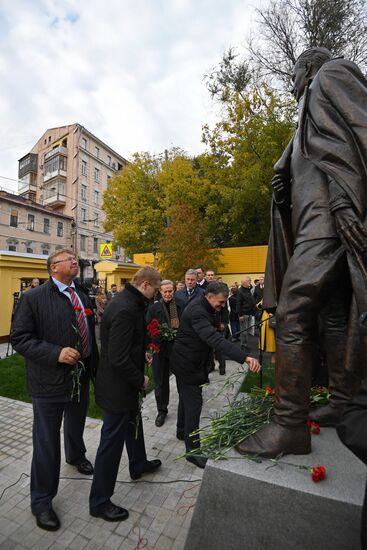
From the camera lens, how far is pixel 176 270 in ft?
61.9

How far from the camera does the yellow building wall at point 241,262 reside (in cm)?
2034

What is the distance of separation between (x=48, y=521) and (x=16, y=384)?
12.5 feet

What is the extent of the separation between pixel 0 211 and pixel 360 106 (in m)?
32.6

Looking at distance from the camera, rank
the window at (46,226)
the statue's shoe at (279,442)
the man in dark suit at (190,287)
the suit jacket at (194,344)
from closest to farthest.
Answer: the statue's shoe at (279,442) < the suit jacket at (194,344) < the man in dark suit at (190,287) < the window at (46,226)

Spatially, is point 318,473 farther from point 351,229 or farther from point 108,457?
point 108,457

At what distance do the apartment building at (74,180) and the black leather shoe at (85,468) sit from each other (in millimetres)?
34367

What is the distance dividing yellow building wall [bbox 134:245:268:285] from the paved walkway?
687 inches

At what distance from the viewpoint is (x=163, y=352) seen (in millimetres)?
4688

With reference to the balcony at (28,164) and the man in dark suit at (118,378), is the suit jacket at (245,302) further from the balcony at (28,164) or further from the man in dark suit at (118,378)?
the balcony at (28,164)

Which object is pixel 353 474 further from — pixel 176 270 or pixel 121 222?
pixel 121 222

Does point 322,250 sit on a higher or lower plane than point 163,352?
higher

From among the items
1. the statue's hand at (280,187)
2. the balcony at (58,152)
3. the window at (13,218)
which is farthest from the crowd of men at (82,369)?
the balcony at (58,152)

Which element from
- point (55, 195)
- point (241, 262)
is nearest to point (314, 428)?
point (241, 262)

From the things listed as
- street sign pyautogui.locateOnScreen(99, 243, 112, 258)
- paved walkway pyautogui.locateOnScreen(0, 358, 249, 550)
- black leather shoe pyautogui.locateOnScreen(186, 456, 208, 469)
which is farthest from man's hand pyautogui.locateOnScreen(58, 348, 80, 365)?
street sign pyautogui.locateOnScreen(99, 243, 112, 258)
